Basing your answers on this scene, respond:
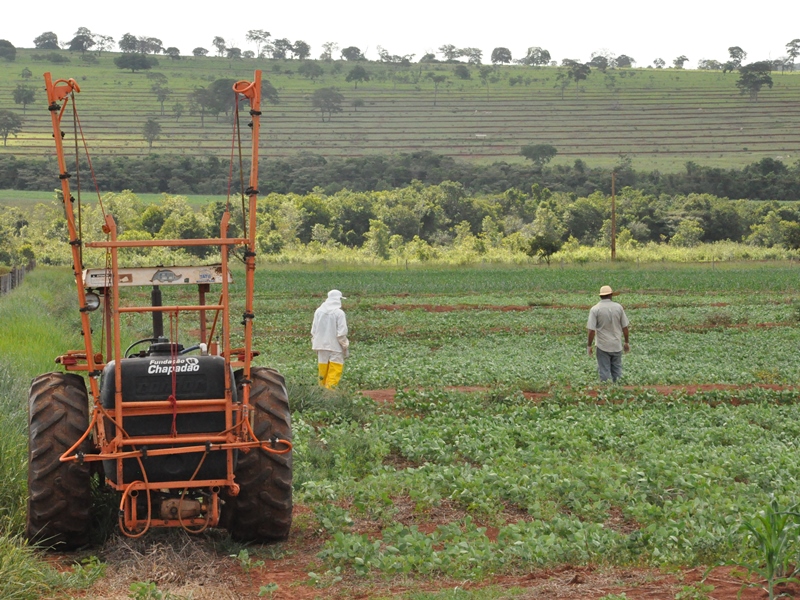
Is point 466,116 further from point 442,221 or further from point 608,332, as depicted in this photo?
point 608,332

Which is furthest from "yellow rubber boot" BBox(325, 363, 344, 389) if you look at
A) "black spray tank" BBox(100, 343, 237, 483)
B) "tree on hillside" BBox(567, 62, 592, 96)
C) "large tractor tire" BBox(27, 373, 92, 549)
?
"tree on hillside" BBox(567, 62, 592, 96)

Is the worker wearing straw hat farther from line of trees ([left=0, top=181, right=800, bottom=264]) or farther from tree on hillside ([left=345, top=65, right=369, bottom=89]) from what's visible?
tree on hillside ([left=345, top=65, right=369, bottom=89])

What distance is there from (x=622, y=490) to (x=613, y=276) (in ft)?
155

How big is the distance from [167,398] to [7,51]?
206646 mm

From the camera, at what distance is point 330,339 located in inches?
680

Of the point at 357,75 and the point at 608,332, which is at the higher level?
the point at 357,75

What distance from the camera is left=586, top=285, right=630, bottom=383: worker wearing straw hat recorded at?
18422 mm

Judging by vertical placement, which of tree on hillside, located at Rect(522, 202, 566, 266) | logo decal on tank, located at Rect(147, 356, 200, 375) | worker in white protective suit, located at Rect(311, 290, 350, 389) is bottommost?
tree on hillside, located at Rect(522, 202, 566, 266)

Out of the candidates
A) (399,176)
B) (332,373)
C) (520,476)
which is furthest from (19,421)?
Answer: (399,176)

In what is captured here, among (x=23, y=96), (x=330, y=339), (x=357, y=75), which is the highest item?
(x=357, y=75)

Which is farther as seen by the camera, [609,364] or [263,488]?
[609,364]

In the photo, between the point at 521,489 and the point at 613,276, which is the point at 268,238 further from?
the point at 521,489

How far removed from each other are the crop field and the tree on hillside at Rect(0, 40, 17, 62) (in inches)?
7219

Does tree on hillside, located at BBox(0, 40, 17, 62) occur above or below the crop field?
above
